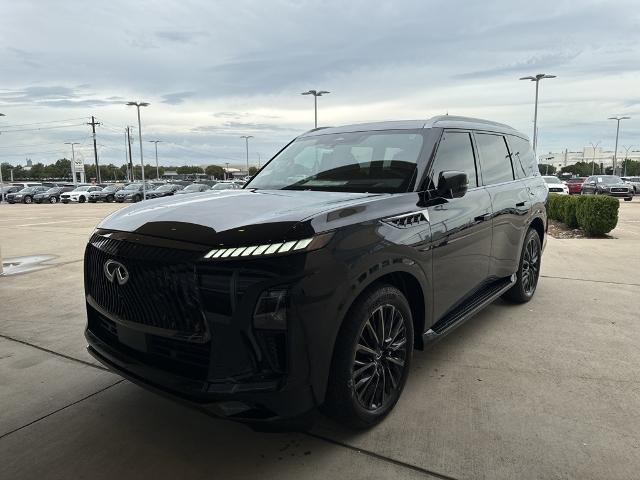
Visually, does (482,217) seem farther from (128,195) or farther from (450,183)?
(128,195)

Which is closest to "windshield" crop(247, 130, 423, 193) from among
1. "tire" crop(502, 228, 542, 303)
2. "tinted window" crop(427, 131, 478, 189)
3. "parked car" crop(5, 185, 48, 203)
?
"tinted window" crop(427, 131, 478, 189)

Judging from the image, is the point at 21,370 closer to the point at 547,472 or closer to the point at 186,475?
the point at 186,475

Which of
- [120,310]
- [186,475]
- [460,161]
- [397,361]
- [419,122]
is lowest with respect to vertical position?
[186,475]

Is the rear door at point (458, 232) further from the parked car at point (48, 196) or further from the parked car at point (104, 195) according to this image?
the parked car at point (48, 196)

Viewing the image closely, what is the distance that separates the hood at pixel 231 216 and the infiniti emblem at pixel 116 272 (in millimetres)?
196

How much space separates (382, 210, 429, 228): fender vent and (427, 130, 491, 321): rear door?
0.10m

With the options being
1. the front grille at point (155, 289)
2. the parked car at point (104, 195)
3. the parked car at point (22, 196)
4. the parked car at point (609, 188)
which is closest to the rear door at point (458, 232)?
the front grille at point (155, 289)

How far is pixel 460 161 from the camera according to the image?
4031mm

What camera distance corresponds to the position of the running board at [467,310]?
3464 millimetres

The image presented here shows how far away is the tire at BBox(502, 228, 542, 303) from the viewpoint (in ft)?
17.7

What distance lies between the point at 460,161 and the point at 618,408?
81.3 inches

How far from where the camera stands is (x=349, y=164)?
12.6 feet

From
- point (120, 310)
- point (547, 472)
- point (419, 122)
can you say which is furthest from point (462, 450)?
point (419, 122)

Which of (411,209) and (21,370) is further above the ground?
(411,209)
